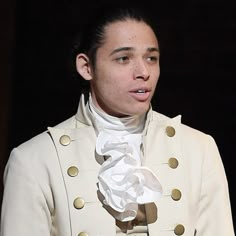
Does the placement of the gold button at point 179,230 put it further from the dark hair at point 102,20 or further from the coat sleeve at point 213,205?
the dark hair at point 102,20

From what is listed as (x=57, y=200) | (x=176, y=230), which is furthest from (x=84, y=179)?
(x=176, y=230)

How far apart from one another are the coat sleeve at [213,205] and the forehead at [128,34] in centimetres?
37

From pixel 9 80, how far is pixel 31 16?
248 millimetres

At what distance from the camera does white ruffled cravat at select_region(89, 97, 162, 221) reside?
2.07 meters

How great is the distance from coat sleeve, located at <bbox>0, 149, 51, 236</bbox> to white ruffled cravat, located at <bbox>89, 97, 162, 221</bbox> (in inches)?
6.4

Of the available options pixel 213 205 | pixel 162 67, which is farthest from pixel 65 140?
pixel 162 67

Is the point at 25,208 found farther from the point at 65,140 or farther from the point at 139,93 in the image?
the point at 139,93

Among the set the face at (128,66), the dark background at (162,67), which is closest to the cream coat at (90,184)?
the face at (128,66)

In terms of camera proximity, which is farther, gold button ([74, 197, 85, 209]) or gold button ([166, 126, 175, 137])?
gold button ([166, 126, 175, 137])

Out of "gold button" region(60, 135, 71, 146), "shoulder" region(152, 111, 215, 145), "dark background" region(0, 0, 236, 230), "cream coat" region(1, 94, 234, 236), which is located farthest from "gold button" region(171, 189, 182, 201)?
"dark background" region(0, 0, 236, 230)

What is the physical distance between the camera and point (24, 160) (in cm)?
211

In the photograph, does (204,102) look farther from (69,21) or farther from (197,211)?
(197,211)

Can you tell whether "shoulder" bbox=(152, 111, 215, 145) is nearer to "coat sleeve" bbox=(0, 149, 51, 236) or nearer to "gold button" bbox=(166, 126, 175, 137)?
"gold button" bbox=(166, 126, 175, 137)

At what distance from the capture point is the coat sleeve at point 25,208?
207 centimetres
